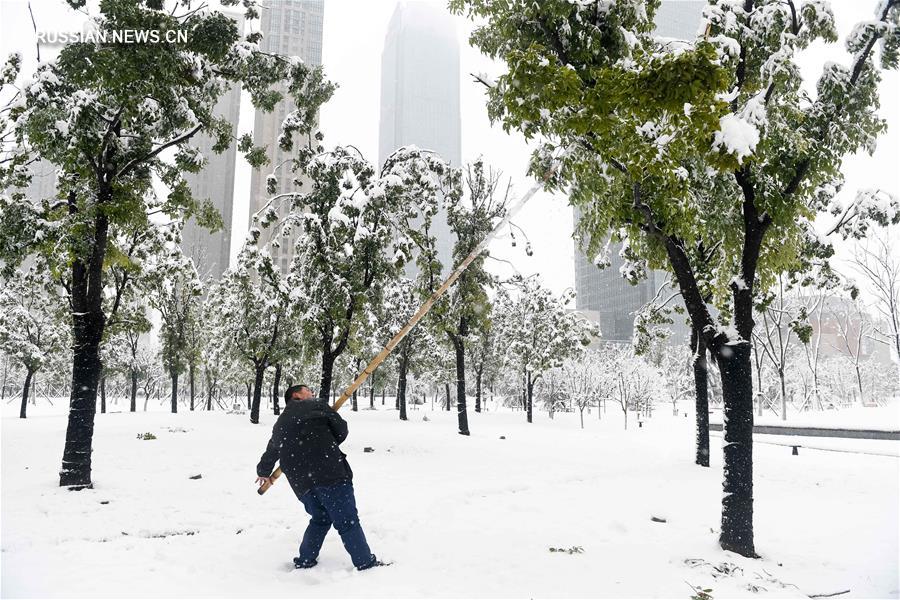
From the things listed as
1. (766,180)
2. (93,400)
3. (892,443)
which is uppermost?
(766,180)

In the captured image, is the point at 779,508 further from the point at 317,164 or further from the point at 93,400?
the point at 317,164

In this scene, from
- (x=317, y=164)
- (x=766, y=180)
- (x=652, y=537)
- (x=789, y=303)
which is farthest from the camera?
(x=789, y=303)

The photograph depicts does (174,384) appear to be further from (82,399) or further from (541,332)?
(82,399)

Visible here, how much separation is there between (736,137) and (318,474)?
5016 mm

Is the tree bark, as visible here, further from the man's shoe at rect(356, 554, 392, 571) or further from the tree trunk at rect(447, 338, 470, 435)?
the man's shoe at rect(356, 554, 392, 571)

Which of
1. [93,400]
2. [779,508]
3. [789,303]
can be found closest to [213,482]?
[93,400]

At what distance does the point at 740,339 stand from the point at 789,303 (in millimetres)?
37004

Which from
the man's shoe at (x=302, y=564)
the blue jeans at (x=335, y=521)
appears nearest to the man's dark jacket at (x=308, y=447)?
the blue jeans at (x=335, y=521)

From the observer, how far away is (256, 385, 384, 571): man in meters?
5.12

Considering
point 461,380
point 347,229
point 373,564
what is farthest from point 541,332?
point 373,564

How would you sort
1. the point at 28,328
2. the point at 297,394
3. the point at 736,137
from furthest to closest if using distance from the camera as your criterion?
the point at 28,328 < the point at 297,394 < the point at 736,137

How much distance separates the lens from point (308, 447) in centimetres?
520

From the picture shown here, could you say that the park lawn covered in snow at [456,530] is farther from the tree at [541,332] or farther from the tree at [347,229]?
the tree at [541,332]

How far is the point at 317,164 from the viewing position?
14.5m
